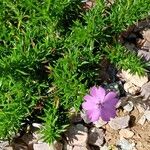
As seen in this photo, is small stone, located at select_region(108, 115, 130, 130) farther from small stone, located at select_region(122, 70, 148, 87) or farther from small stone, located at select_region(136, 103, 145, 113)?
small stone, located at select_region(122, 70, 148, 87)

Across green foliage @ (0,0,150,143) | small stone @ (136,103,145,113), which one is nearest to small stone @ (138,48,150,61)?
green foliage @ (0,0,150,143)

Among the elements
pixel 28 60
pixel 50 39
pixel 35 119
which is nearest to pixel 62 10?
pixel 50 39

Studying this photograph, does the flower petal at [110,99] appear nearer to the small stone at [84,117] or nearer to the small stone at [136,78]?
the small stone at [84,117]

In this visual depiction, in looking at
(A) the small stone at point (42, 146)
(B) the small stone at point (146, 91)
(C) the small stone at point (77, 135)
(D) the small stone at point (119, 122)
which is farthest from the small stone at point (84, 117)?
(B) the small stone at point (146, 91)

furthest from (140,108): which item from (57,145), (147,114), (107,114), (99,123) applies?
(57,145)

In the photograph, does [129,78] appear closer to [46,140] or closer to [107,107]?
[107,107]

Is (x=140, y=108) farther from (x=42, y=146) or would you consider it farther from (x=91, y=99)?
(x=42, y=146)
